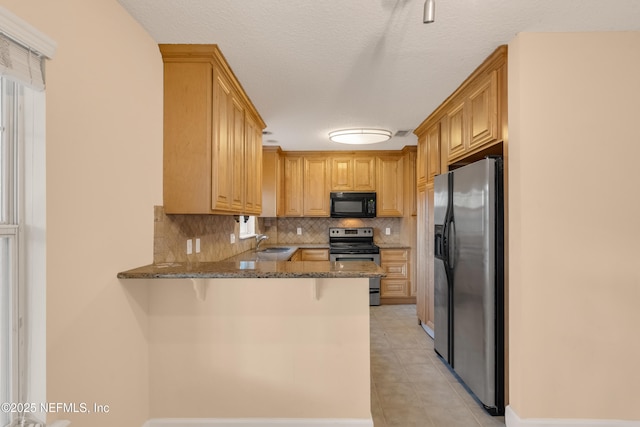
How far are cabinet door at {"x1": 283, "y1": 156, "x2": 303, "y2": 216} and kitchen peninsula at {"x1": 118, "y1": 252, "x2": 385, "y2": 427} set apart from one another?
10.8 ft

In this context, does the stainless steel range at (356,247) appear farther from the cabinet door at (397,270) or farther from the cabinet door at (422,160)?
the cabinet door at (422,160)

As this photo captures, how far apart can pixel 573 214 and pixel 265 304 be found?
1.95 m

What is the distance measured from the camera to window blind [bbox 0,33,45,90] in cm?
102

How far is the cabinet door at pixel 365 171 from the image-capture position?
5.28 metres

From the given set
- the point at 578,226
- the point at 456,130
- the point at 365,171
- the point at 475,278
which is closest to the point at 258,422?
the point at 475,278

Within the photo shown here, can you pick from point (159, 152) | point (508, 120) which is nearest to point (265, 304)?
point (159, 152)

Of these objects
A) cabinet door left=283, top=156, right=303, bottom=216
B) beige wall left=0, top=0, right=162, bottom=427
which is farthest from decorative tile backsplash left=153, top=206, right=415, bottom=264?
cabinet door left=283, top=156, right=303, bottom=216

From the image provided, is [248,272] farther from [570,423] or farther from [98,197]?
[570,423]

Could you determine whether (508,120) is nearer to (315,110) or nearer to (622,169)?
(622,169)

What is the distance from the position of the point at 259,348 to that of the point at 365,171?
3.74 meters

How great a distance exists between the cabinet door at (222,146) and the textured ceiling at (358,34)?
210 mm

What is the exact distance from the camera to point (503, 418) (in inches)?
86.3

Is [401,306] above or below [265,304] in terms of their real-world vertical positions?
below

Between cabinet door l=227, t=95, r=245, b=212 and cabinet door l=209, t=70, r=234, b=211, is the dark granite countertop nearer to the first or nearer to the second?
cabinet door l=209, t=70, r=234, b=211
